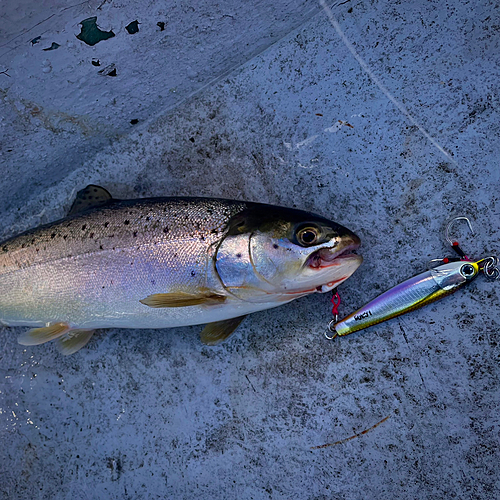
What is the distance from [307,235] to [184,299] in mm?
754

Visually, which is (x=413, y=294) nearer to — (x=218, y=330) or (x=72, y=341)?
(x=218, y=330)

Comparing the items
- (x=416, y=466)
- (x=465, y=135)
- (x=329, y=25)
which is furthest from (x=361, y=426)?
(x=329, y=25)

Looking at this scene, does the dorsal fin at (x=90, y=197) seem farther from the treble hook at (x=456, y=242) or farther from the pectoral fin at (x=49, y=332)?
the treble hook at (x=456, y=242)

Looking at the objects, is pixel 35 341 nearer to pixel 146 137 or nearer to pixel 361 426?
pixel 146 137

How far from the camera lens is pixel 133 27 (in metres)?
2.55

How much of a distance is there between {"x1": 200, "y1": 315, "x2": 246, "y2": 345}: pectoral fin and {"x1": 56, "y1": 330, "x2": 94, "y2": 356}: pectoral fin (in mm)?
800

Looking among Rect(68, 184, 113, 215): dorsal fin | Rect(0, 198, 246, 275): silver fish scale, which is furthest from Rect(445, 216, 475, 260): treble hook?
Rect(68, 184, 113, 215): dorsal fin

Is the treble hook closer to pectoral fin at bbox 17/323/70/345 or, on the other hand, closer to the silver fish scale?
→ the silver fish scale

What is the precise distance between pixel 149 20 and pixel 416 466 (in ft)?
10.7

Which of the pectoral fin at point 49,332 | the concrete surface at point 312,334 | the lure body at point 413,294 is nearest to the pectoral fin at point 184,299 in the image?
the concrete surface at point 312,334

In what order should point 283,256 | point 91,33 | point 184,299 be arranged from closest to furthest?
point 283,256, point 184,299, point 91,33

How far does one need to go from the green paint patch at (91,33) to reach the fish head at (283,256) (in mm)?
1553

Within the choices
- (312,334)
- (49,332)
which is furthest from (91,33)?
(312,334)

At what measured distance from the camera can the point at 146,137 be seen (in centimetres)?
284
